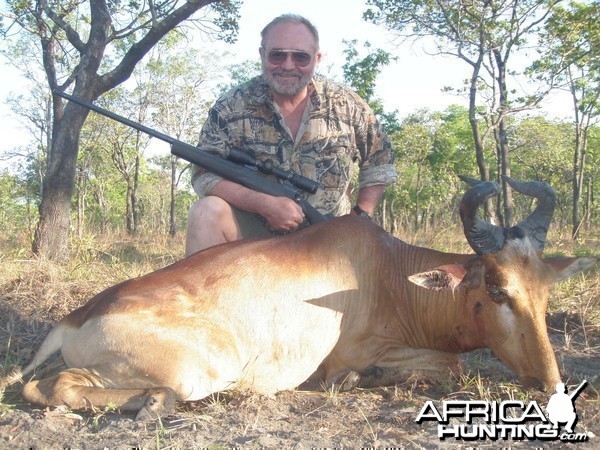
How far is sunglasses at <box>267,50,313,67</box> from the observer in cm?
485

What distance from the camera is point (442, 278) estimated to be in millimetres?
3322

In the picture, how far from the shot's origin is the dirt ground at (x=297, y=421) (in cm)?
255

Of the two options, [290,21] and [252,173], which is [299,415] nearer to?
[252,173]

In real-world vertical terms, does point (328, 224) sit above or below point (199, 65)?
below

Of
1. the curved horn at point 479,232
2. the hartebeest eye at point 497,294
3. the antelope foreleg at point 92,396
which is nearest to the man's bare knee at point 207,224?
the antelope foreleg at point 92,396

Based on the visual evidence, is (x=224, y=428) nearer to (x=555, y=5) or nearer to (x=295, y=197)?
(x=295, y=197)

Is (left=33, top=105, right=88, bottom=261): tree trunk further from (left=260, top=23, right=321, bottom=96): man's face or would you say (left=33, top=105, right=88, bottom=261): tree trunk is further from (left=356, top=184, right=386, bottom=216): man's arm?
(left=356, top=184, right=386, bottom=216): man's arm

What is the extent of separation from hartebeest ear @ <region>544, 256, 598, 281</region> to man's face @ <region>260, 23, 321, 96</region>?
2485 millimetres

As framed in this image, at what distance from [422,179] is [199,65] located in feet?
47.7

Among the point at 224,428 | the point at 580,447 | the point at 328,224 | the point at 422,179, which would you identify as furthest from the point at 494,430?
the point at 422,179

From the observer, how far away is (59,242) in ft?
28.7

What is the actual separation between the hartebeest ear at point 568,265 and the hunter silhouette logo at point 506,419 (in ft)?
2.56

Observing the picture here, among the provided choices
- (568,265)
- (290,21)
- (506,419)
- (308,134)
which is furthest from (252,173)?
(506,419)

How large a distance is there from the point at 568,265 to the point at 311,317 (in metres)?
1.61
